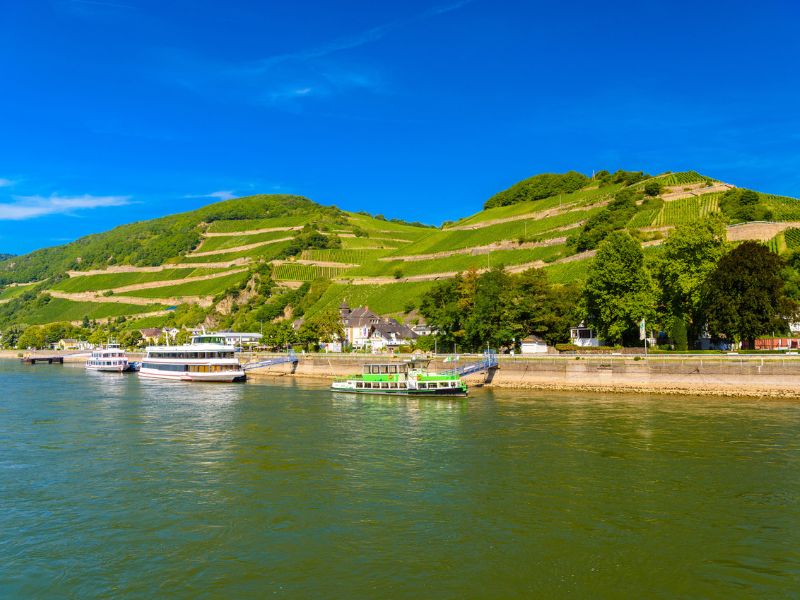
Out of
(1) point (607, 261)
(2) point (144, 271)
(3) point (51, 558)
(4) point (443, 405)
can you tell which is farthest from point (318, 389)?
(2) point (144, 271)

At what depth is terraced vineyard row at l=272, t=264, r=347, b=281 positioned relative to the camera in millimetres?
154250

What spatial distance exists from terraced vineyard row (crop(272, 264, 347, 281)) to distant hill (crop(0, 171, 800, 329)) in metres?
0.30

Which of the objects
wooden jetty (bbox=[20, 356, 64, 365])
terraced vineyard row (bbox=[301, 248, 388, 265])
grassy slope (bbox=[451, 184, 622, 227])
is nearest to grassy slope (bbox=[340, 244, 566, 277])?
terraced vineyard row (bbox=[301, 248, 388, 265])

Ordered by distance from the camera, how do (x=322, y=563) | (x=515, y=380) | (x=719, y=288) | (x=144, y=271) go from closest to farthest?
(x=322, y=563), (x=719, y=288), (x=515, y=380), (x=144, y=271)

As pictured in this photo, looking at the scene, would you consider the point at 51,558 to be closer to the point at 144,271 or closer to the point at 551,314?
the point at 551,314

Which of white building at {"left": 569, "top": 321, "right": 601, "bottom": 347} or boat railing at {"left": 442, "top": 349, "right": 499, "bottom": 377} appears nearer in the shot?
boat railing at {"left": 442, "top": 349, "right": 499, "bottom": 377}

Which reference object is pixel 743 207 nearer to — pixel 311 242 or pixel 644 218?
pixel 644 218

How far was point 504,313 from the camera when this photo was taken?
2601 inches

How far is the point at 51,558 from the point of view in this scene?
1573cm

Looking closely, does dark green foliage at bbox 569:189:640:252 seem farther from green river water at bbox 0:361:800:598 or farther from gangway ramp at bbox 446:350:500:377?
green river water at bbox 0:361:800:598

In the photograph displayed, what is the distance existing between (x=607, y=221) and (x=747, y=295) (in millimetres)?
57189

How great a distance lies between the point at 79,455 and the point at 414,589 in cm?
1954

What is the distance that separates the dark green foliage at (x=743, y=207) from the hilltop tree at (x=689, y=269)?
34.4m

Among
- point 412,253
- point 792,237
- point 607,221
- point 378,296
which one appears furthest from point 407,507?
point 412,253
